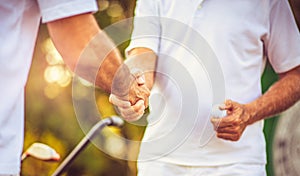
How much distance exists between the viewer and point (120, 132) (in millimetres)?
3471

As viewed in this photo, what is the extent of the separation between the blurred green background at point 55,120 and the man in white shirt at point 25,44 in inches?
82.4

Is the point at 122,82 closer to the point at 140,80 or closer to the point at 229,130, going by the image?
the point at 140,80

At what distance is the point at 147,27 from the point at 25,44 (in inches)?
21.3

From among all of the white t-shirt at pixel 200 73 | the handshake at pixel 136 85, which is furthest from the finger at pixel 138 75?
the white t-shirt at pixel 200 73

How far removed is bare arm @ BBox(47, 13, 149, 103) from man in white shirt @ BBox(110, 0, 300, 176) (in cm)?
33

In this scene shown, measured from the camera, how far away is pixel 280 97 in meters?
1.81

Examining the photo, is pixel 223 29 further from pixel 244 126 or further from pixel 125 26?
pixel 125 26

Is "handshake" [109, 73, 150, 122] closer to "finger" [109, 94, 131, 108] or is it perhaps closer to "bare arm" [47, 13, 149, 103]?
"finger" [109, 94, 131, 108]

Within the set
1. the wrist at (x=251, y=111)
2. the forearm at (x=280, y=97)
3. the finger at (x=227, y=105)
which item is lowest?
the forearm at (x=280, y=97)

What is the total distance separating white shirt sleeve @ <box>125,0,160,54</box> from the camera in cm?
175

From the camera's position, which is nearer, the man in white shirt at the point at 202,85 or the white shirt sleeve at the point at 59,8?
the white shirt sleeve at the point at 59,8

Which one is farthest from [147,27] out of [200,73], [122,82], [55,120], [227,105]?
→ [55,120]

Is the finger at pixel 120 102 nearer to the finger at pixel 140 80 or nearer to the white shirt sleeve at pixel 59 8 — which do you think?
the finger at pixel 140 80

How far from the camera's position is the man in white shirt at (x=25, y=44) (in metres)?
1.24
